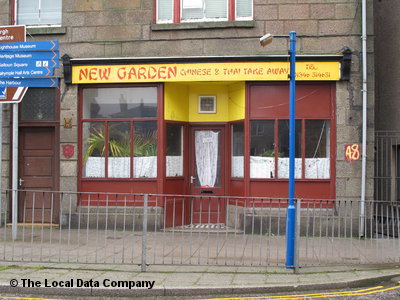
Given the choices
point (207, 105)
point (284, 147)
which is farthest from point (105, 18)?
point (284, 147)

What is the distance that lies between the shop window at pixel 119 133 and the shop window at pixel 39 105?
0.93m

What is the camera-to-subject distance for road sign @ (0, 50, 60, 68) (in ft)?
35.7

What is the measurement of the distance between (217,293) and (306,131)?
19.8 feet

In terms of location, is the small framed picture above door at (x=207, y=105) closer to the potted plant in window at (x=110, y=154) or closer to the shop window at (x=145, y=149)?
the shop window at (x=145, y=149)

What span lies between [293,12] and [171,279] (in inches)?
289

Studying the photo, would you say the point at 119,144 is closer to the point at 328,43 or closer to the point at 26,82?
the point at 26,82

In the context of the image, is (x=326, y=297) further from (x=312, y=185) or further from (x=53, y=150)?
(x=53, y=150)

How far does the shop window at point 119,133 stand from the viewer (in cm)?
1248

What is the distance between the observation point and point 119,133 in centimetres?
1261

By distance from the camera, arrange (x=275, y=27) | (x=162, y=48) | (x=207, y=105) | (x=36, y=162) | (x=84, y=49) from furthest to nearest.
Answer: (x=207, y=105) < (x=36, y=162) < (x=84, y=49) < (x=162, y=48) < (x=275, y=27)

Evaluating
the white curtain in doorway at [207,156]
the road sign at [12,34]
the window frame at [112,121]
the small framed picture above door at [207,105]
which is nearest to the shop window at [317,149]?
the white curtain in doorway at [207,156]

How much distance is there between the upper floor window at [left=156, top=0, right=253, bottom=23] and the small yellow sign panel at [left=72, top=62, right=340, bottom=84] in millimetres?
1253

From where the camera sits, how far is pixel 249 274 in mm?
7910

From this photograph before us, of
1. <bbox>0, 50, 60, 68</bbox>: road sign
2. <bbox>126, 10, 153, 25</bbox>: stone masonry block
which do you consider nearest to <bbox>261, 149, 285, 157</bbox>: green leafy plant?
<bbox>126, 10, 153, 25</bbox>: stone masonry block
